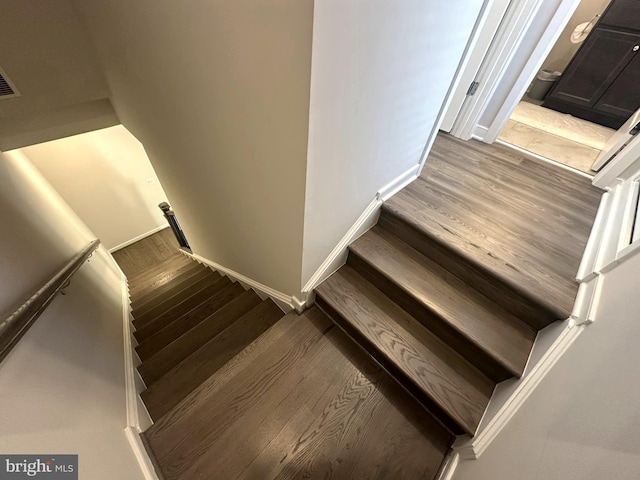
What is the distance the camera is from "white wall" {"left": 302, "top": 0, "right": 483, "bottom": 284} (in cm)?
75

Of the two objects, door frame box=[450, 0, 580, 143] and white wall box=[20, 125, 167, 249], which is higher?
door frame box=[450, 0, 580, 143]

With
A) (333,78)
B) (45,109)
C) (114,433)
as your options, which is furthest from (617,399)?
(45,109)

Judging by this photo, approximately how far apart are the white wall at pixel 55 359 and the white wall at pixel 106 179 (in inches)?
61.8

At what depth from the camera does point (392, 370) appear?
54.9 inches

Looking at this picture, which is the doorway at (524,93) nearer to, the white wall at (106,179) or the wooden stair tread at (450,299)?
the wooden stair tread at (450,299)

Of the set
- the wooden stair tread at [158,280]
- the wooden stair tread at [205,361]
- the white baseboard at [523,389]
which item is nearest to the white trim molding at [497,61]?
the white baseboard at [523,389]

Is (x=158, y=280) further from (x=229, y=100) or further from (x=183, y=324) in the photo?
(x=229, y=100)

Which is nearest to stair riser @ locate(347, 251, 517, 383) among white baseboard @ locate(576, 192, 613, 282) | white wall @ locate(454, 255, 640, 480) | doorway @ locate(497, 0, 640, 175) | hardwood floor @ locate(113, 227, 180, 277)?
white wall @ locate(454, 255, 640, 480)

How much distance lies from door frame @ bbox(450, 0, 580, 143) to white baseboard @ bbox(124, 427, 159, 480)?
3003mm

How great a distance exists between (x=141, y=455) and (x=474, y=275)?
179cm

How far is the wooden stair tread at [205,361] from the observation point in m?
1.50

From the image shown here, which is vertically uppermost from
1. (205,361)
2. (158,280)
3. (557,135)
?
(557,135)

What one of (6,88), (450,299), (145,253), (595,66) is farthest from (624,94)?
(145,253)

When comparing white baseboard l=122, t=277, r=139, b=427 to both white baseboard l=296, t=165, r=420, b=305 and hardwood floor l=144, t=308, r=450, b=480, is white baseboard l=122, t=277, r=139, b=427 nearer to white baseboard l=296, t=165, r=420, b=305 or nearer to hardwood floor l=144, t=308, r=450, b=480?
hardwood floor l=144, t=308, r=450, b=480
